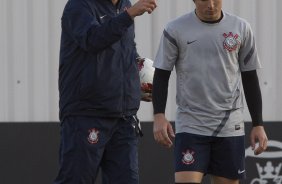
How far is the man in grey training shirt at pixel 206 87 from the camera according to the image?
5395 millimetres

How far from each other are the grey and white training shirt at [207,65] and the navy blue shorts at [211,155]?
1.9 inches

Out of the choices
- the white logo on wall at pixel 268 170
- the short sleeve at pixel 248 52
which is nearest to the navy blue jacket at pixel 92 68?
the short sleeve at pixel 248 52

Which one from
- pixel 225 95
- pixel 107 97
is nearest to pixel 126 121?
pixel 107 97

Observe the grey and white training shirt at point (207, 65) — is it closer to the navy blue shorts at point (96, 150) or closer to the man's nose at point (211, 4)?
the man's nose at point (211, 4)

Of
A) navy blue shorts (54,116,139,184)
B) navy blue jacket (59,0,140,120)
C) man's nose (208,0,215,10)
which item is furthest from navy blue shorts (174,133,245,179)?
man's nose (208,0,215,10)

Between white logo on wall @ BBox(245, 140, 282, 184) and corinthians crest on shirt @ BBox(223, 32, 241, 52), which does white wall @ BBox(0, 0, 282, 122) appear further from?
corinthians crest on shirt @ BBox(223, 32, 241, 52)

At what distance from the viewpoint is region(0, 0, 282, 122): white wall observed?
23.9 ft

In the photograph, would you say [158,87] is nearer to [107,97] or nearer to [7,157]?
[107,97]

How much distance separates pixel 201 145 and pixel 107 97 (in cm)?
64

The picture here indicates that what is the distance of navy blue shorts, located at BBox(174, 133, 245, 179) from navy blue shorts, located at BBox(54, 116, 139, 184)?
0.96 feet

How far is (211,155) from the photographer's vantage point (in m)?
5.55

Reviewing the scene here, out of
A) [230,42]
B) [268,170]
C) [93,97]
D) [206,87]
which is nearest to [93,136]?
[93,97]

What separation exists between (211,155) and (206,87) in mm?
435

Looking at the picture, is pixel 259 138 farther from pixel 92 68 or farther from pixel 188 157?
pixel 92 68
